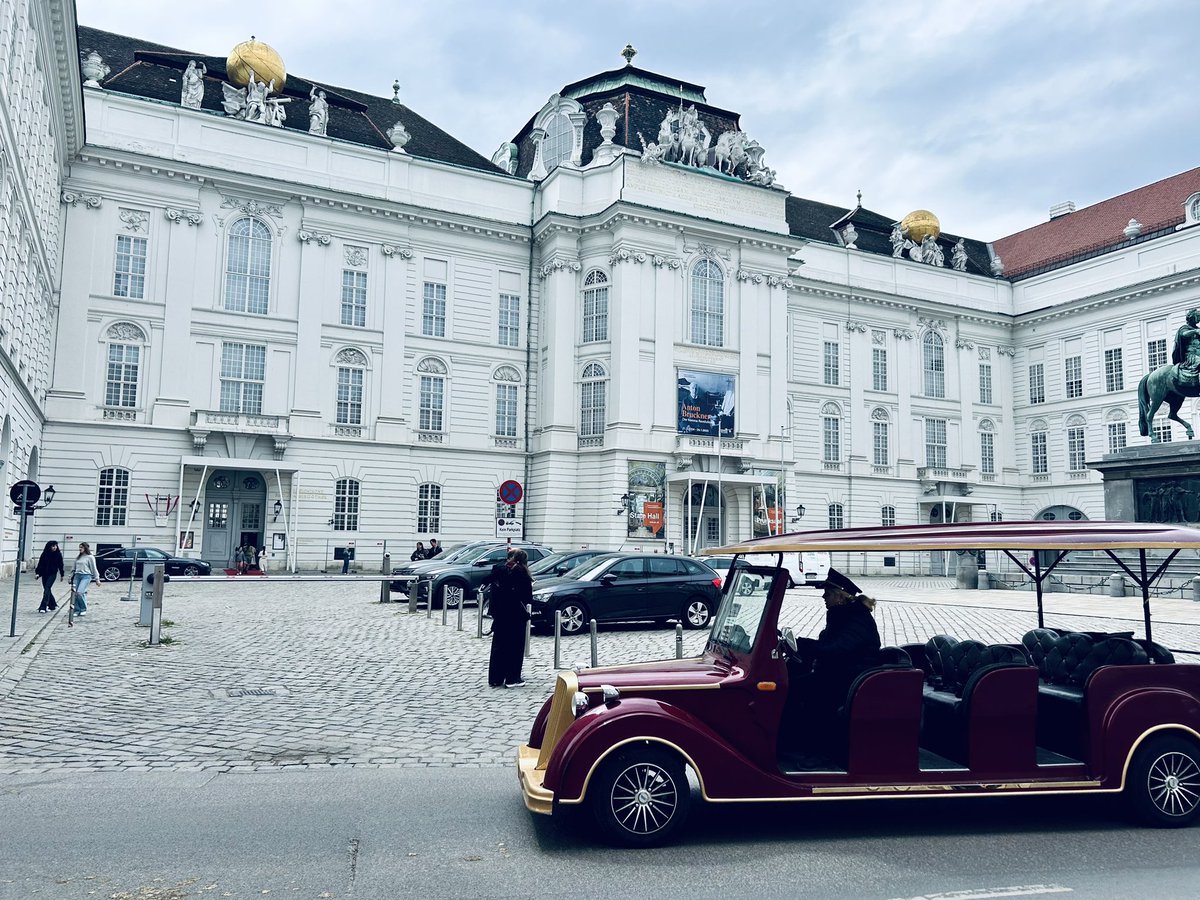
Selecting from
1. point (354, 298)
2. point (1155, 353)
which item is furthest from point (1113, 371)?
point (354, 298)

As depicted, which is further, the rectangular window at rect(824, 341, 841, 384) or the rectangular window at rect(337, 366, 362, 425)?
the rectangular window at rect(824, 341, 841, 384)

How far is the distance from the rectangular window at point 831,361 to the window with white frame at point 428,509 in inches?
887

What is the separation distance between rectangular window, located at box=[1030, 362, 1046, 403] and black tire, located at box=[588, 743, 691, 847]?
2206 inches

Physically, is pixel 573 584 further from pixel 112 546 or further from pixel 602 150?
pixel 602 150

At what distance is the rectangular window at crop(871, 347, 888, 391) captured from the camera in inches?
2094

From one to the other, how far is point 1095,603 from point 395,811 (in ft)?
Answer: 77.6

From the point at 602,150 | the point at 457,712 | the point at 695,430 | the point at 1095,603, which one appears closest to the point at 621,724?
the point at 457,712

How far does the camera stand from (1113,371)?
52.1 m

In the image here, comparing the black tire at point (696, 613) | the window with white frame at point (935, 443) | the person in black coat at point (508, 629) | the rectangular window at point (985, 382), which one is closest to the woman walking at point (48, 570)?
the person in black coat at point (508, 629)

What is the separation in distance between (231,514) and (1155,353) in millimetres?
45988

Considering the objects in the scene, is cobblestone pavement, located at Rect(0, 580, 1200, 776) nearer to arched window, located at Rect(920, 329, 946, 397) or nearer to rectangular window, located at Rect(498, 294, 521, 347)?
rectangular window, located at Rect(498, 294, 521, 347)

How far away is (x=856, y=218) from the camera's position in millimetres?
57281

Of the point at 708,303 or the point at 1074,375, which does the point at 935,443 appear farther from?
the point at 708,303

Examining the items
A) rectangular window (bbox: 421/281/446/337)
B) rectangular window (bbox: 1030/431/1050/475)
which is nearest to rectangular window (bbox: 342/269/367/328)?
rectangular window (bbox: 421/281/446/337)
